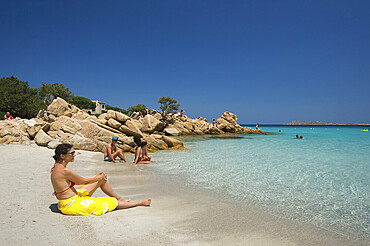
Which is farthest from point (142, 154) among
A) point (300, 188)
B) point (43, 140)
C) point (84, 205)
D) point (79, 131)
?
point (84, 205)

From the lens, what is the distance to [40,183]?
7223 mm

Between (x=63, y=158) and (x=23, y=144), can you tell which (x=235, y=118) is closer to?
(x=23, y=144)

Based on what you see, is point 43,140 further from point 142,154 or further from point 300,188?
point 300,188

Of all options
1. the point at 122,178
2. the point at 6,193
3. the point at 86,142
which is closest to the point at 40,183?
the point at 6,193

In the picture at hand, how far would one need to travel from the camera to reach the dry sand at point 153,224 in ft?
13.0

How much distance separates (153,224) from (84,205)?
1517 mm

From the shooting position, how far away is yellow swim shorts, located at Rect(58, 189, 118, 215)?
4746 mm

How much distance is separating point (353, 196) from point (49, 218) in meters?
9.16

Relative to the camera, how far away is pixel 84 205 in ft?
15.8

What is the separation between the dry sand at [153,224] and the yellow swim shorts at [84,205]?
A: 127 millimetres

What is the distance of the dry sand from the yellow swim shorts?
13cm

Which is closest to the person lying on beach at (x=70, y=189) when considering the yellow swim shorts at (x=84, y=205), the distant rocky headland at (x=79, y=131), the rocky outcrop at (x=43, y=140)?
the yellow swim shorts at (x=84, y=205)

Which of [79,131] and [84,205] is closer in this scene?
[84,205]

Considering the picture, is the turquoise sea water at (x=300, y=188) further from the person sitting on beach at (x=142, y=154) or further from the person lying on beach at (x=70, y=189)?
the person lying on beach at (x=70, y=189)
